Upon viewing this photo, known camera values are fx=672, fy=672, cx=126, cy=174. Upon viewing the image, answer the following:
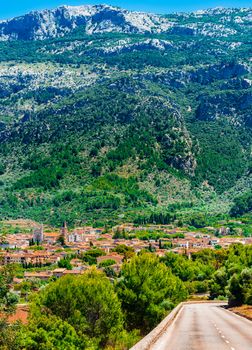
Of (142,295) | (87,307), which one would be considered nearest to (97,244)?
(142,295)

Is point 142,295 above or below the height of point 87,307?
above

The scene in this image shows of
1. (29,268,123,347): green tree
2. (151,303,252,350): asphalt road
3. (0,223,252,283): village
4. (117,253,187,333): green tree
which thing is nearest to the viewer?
(151,303,252,350): asphalt road

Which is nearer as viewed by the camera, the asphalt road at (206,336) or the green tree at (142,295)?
the asphalt road at (206,336)

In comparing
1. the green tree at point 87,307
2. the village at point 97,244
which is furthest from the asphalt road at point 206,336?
the village at point 97,244

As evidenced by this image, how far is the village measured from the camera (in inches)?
4552

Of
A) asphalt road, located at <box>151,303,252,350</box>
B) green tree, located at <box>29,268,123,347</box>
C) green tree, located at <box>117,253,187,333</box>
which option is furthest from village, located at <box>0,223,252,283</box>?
asphalt road, located at <box>151,303,252,350</box>

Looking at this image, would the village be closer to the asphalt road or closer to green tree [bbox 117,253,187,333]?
green tree [bbox 117,253,187,333]

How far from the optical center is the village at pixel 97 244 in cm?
11562

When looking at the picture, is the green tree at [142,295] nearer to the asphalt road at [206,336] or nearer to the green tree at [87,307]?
the green tree at [87,307]

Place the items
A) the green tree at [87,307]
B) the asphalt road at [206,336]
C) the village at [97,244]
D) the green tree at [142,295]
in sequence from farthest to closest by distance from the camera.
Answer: the village at [97,244], the green tree at [142,295], the green tree at [87,307], the asphalt road at [206,336]

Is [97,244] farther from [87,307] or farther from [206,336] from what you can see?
[206,336]

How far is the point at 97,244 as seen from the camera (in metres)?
142

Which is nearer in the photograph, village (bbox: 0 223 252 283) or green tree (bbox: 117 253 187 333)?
green tree (bbox: 117 253 187 333)

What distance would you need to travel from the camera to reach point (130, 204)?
621 ft
